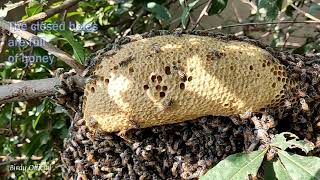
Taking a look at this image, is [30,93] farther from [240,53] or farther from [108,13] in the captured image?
[108,13]

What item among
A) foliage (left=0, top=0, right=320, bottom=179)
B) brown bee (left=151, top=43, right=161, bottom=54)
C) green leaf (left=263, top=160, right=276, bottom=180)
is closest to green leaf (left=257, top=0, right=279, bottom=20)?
foliage (left=0, top=0, right=320, bottom=179)

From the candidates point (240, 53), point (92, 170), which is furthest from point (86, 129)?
point (240, 53)

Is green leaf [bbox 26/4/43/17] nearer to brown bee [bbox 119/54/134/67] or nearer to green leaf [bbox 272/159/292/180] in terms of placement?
brown bee [bbox 119/54/134/67]

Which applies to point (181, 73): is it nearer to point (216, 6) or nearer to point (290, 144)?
point (290, 144)

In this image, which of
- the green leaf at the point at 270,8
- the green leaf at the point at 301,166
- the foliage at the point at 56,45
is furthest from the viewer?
the foliage at the point at 56,45

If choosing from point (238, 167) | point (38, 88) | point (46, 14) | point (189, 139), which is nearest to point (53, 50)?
point (38, 88)

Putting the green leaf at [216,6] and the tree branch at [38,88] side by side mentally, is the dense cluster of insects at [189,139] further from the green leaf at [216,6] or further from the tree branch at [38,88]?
the green leaf at [216,6]

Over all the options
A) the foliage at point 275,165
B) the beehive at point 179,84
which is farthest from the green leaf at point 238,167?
the beehive at point 179,84
